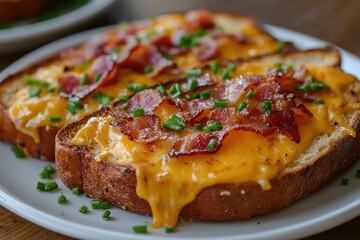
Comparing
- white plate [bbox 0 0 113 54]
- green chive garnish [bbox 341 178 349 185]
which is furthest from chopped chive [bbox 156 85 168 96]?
white plate [bbox 0 0 113 54]

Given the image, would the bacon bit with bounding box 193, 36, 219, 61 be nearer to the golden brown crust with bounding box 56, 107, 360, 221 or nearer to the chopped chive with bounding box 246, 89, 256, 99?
the chopped chive with bounding box 246, 89, 256, 99

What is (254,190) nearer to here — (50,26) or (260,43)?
Result: (260,43)

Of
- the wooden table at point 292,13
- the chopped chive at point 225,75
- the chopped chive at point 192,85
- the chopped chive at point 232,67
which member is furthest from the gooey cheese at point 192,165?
the wooden table at point 292,13

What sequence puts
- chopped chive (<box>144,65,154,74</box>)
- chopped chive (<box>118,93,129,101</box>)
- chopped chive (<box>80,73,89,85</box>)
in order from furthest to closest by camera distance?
1. chopped chive (<box>144,65,154,74</box>)
2. chopped chive (<box>80,73,89,85</box>)
3. chopped chive (<box>118,93,129,101</box>)

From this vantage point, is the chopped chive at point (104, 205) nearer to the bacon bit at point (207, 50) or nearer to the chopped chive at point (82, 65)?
the chopped chive at point (82, 65)

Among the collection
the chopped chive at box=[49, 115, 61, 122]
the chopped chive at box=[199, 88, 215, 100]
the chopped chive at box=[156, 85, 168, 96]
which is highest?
the chopped chive at box=[199, 88, 215, 100]

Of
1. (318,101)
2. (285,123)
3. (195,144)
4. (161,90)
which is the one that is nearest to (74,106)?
(161,90)

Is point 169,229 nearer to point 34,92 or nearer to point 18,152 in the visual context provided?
point 18,152
